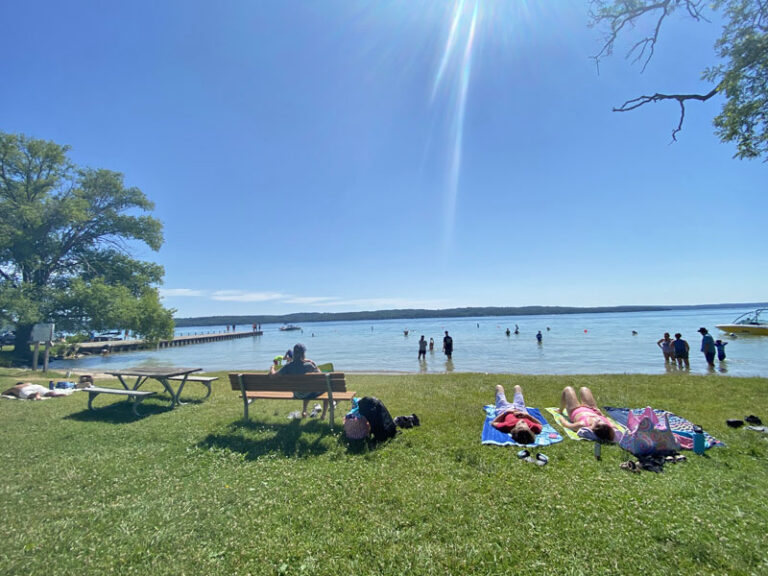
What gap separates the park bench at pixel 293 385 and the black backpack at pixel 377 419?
53 centimetres

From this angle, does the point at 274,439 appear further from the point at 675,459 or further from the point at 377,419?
the point at 675,459

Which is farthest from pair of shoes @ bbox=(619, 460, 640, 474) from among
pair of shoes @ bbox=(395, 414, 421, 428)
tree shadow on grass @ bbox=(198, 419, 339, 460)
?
tree shadow on grass @ bbox=(198, 419, 339, 460)

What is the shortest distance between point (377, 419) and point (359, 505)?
1.91 metres

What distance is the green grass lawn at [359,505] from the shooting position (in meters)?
2.65

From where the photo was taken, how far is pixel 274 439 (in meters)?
5.48

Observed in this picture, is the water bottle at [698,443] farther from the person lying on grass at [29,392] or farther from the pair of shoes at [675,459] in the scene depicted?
the person lying on grass at [29,392]

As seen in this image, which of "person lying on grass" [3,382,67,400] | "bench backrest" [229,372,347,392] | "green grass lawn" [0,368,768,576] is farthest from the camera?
"person lying on grass" [3,382,67,400]

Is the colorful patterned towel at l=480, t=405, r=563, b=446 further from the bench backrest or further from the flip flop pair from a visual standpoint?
the bench backrest

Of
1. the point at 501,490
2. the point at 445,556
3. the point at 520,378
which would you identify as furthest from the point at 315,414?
the point at 520,378

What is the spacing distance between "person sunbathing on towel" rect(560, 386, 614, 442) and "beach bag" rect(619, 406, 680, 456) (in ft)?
1.14

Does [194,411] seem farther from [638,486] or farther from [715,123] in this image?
[715,123]

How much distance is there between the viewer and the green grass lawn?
8.68 ft

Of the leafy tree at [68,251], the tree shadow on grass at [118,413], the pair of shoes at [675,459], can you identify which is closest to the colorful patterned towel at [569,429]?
the pair of shoes at [675,459]

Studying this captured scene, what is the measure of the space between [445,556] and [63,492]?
161 inches
